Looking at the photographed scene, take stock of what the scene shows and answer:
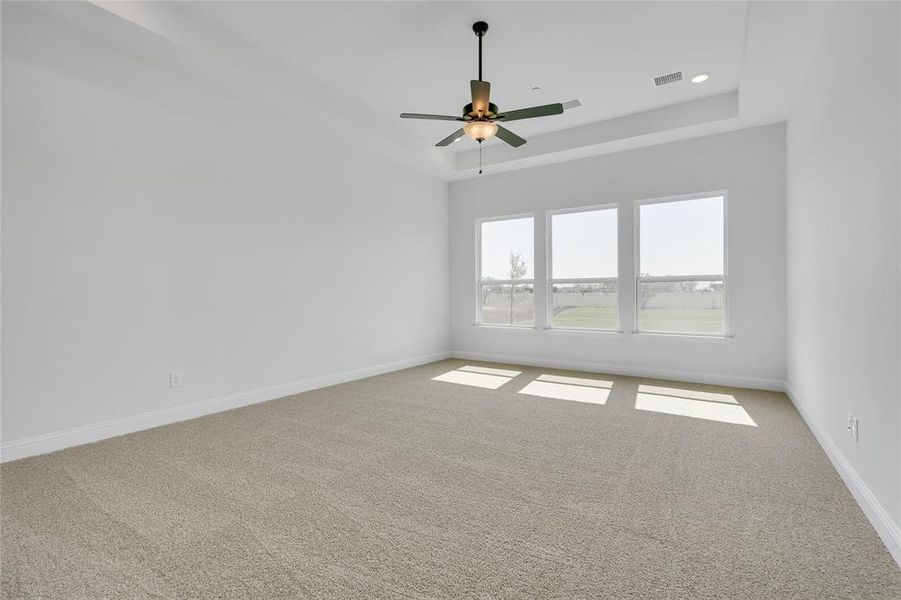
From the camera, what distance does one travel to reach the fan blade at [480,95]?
3074mm

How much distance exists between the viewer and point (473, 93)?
3119mm

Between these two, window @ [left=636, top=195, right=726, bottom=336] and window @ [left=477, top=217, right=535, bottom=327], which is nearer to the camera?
window @ [left=636, top=195, right=726, bottom=336]

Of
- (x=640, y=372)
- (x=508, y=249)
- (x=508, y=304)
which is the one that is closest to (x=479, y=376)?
(x=508, y=304)

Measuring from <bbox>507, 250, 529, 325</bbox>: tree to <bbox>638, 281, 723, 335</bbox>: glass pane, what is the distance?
5.47 ft

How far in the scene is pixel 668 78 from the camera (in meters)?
4.08

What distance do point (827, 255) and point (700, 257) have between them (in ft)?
7.45

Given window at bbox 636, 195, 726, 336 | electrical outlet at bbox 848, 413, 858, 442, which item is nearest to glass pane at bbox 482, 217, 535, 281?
window at bbox 636, 195, 726, 336

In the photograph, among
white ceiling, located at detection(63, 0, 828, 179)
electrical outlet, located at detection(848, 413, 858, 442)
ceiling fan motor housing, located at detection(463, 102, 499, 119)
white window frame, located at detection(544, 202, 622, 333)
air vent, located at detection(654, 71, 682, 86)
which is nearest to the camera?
electrical outlet, located at detection(848, 413, 858, 442)

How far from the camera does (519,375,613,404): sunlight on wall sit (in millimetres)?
4332

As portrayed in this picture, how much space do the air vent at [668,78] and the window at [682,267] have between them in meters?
1.56

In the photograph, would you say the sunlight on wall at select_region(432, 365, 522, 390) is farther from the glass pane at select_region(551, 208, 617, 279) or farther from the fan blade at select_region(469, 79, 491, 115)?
the fan blade at select_region(469, 79, 491, 115)

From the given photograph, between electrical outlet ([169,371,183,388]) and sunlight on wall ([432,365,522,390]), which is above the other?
electrical outlet ([169,371,183,388])

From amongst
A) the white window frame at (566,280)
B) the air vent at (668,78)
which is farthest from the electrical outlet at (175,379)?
the air vent at (668,78)

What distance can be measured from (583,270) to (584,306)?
50 centimetres
